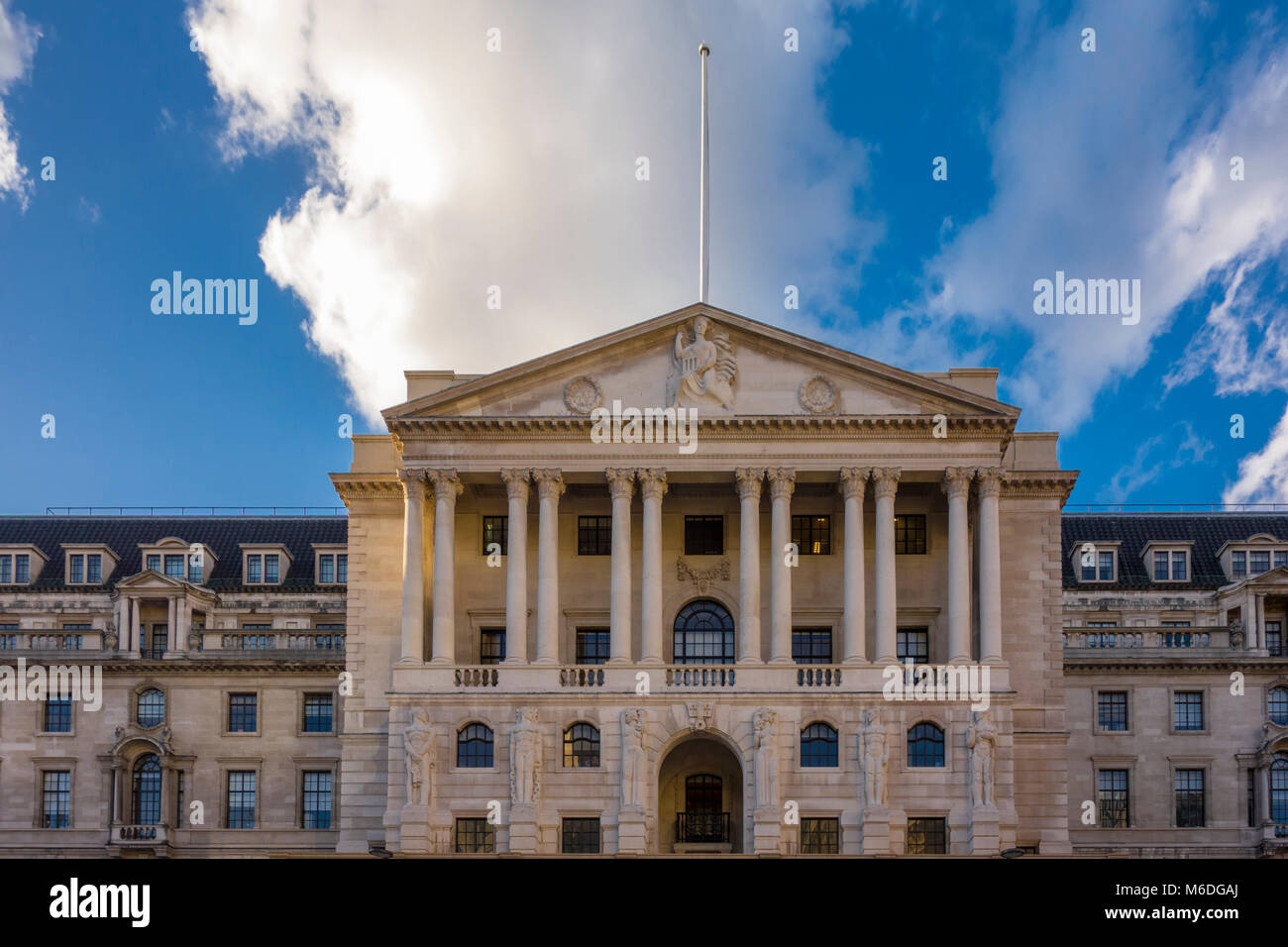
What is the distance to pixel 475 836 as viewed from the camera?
184 feet

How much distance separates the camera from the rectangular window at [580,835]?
55.6 m

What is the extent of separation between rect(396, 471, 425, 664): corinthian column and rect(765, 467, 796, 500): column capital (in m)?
14.2

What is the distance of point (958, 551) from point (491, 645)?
19880mm

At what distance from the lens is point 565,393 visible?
59250mm

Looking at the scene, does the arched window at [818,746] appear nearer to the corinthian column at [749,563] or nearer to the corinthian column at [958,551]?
the corinthian column at [749,563]

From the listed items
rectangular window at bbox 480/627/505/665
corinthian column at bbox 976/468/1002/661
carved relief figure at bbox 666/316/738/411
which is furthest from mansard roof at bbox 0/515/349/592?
corinthian column at bbox 976/468/1002/661

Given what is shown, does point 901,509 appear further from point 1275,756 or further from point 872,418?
point 1275,756

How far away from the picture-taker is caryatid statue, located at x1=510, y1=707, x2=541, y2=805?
5525 centimetres

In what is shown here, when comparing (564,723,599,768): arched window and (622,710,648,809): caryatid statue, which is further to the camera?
Answer: (564,723,599,768): arched window

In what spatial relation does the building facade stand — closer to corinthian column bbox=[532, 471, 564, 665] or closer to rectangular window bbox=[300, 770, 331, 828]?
corinthian column bbox=[532, 471, 564, 665]

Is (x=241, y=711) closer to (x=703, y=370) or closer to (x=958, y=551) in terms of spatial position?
(x=703, y=370)
